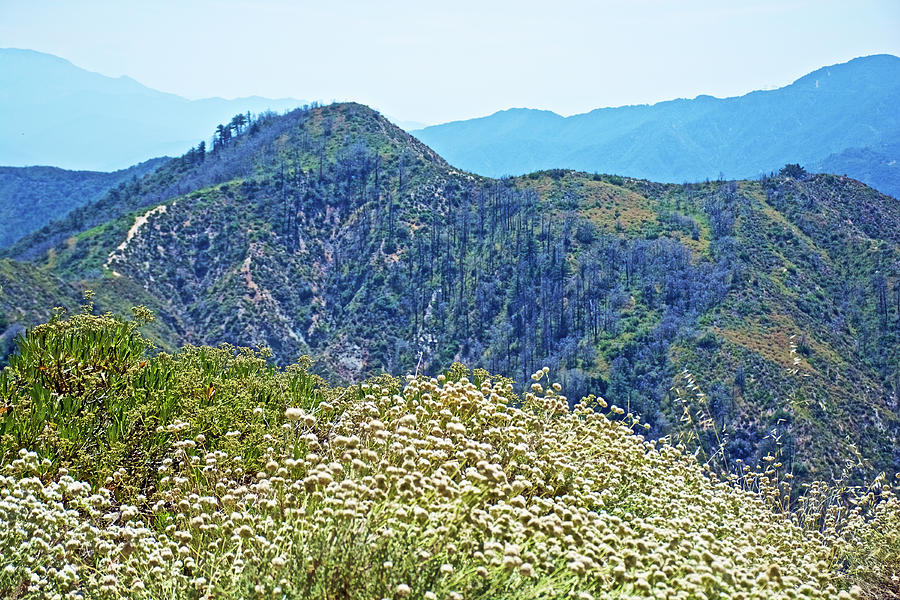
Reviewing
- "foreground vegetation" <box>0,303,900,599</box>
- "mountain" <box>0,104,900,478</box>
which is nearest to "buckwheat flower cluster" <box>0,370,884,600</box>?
"foreground vegetation" <box>0,303,900,599</box>

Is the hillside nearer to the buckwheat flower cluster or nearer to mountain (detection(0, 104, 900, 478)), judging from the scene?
mountain (detection(0, 104, 900, 478))

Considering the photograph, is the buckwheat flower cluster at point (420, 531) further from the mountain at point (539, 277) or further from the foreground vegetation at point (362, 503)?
the mountain at point (539, 277)

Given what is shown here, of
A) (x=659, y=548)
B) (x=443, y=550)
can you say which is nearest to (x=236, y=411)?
(x=443, y=550)

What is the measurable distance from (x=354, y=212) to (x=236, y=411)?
68824 millimetres

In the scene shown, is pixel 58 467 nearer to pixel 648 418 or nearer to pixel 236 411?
pixel 236 411

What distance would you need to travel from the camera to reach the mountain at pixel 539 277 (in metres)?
42.3

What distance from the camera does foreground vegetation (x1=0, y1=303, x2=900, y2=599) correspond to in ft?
10.8

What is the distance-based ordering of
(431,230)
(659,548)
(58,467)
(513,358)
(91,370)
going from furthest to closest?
(431,230)
(513,358)
(91,370)
(58,467)
(659,548)

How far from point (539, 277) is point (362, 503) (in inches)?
2255

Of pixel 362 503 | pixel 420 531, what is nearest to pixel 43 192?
pixel 362 503

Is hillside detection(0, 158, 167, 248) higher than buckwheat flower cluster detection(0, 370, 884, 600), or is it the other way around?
hillside detection(0, 158, 167, 248)

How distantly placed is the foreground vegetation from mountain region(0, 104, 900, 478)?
1297 inches

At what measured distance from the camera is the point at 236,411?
20.6ft

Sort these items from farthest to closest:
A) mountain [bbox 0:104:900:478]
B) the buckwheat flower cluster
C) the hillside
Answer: the hillside
mountain [bbox 0:104:900:478]
the buckwheat flower cluster
